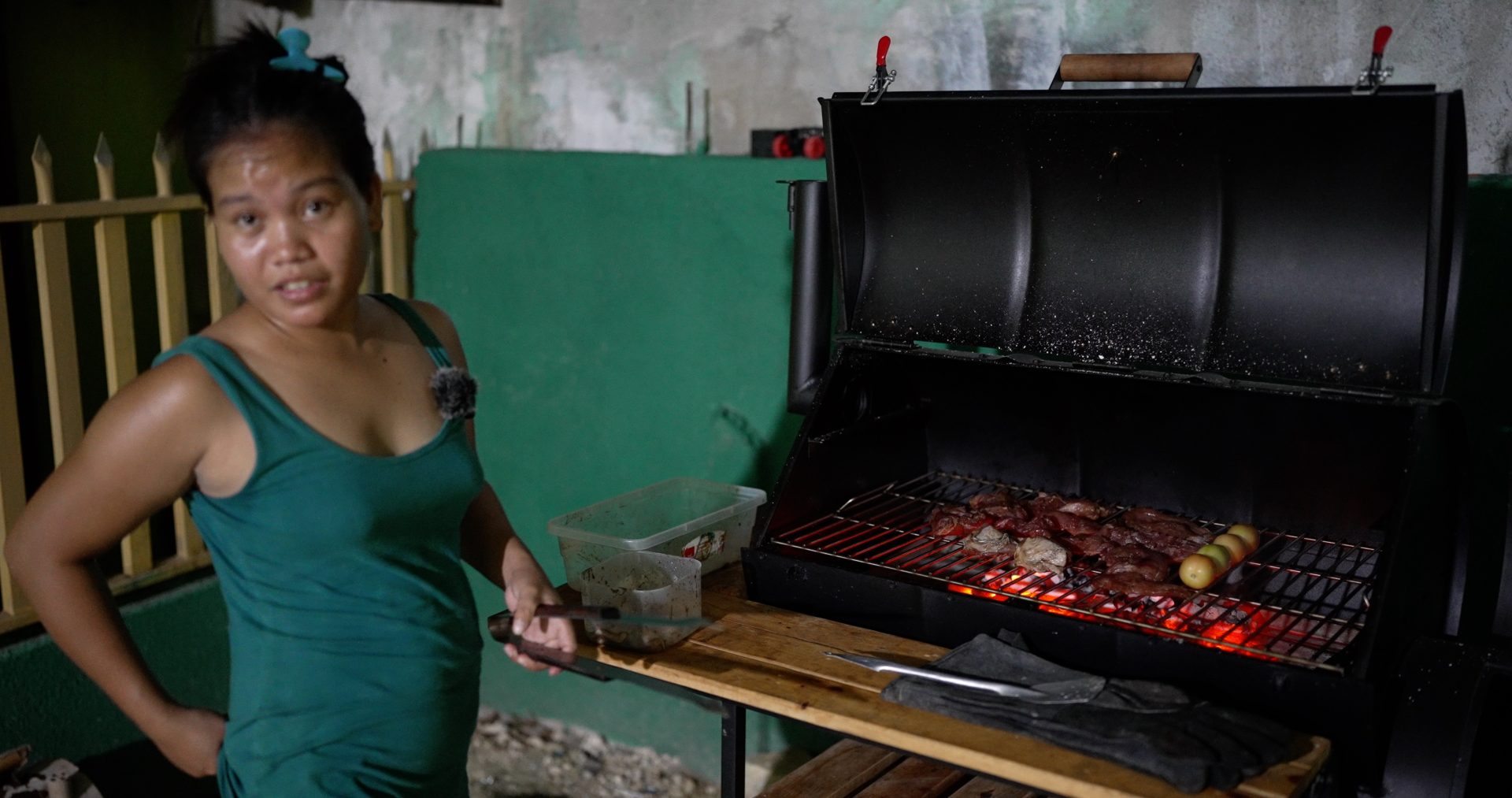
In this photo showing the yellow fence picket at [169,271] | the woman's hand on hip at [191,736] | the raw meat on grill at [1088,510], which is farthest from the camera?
the yellow fence picket at [169,271]

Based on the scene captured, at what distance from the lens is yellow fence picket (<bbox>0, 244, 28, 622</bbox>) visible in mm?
3562

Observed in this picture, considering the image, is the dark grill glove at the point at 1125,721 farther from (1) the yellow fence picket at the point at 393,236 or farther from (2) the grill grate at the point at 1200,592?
(1) the yellow fence picket at the point at 393,236

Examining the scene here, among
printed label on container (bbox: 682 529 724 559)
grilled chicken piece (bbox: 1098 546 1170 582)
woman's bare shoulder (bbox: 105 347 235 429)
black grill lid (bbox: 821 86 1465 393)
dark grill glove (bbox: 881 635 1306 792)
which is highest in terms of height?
black grill lid (bbox: 821 86 1465 393)

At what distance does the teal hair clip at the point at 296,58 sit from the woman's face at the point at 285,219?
8 centimetres

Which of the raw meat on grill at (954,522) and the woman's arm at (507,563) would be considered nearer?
the woman's arm at (507,563)

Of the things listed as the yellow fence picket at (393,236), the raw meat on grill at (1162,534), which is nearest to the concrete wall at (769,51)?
the yellow fence picket at (393,236)

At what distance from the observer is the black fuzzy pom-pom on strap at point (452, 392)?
1.93m

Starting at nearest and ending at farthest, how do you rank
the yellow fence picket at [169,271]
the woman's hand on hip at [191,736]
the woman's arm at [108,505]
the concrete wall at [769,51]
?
the woman's arm at [108,505] < the woman's hand on hip at [191,736] < the concrete wall at [769,51] < the yellow fence picket at [169,271]

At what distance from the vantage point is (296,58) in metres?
1.69

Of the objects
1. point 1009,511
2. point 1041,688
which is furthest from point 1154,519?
point 1041,688

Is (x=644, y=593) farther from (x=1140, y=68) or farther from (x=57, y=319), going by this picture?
(x=57, y=319)

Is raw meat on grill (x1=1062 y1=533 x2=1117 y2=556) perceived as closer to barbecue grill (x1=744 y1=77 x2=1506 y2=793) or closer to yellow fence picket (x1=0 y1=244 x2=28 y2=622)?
barbecue grill (x1=744 y1=77 x2=1506 y2=793)

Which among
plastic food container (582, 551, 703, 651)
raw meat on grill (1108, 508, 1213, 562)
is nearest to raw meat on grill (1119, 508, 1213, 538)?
raw meat on grill (1108, 508, 1213, 562)

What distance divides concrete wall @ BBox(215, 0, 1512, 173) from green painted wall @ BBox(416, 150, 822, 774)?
0.26 meters
